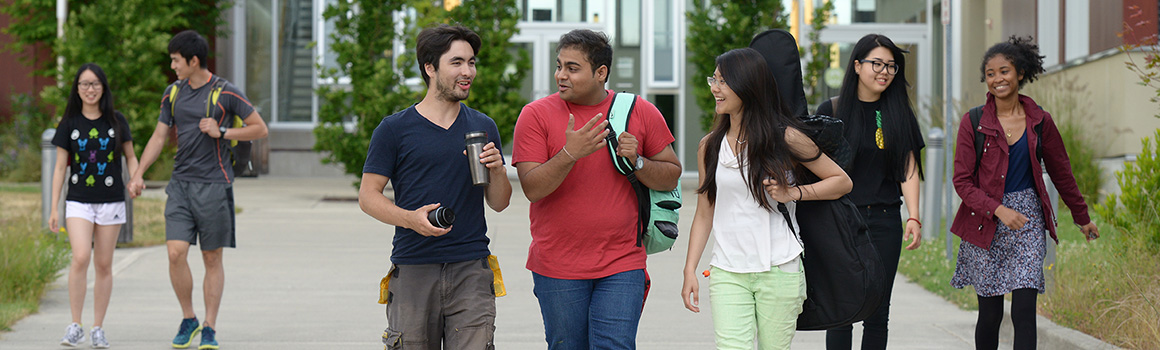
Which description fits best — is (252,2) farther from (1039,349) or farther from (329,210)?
(1039,349)

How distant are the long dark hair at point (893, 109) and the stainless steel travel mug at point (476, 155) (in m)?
1.94

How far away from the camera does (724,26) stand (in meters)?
19.2

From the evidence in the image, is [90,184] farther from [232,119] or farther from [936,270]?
[936,270]

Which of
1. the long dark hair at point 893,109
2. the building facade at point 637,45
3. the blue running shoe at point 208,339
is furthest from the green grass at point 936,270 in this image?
the building facade at point 637,45

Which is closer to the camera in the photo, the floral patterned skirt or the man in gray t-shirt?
the floral patterned skirt

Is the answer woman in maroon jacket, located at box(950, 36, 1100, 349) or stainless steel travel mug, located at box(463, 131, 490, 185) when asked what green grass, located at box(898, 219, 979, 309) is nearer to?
woman in maroon jacket, located at box(950, 36, 1100, 349)

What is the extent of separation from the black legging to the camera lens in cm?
272

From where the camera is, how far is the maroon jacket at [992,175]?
218 inches

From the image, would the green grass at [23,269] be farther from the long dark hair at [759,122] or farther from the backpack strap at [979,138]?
the backpack strap at [979,138]

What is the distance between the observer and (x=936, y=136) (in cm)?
1158

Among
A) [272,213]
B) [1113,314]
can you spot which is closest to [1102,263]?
[1113,314]

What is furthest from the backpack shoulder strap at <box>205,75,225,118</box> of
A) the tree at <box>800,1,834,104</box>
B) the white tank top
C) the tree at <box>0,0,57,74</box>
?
the tree at <box>0,0,57,74</box>

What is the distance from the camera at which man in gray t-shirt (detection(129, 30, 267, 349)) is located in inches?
274

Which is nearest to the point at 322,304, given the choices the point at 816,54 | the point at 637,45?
the point at 816,54
